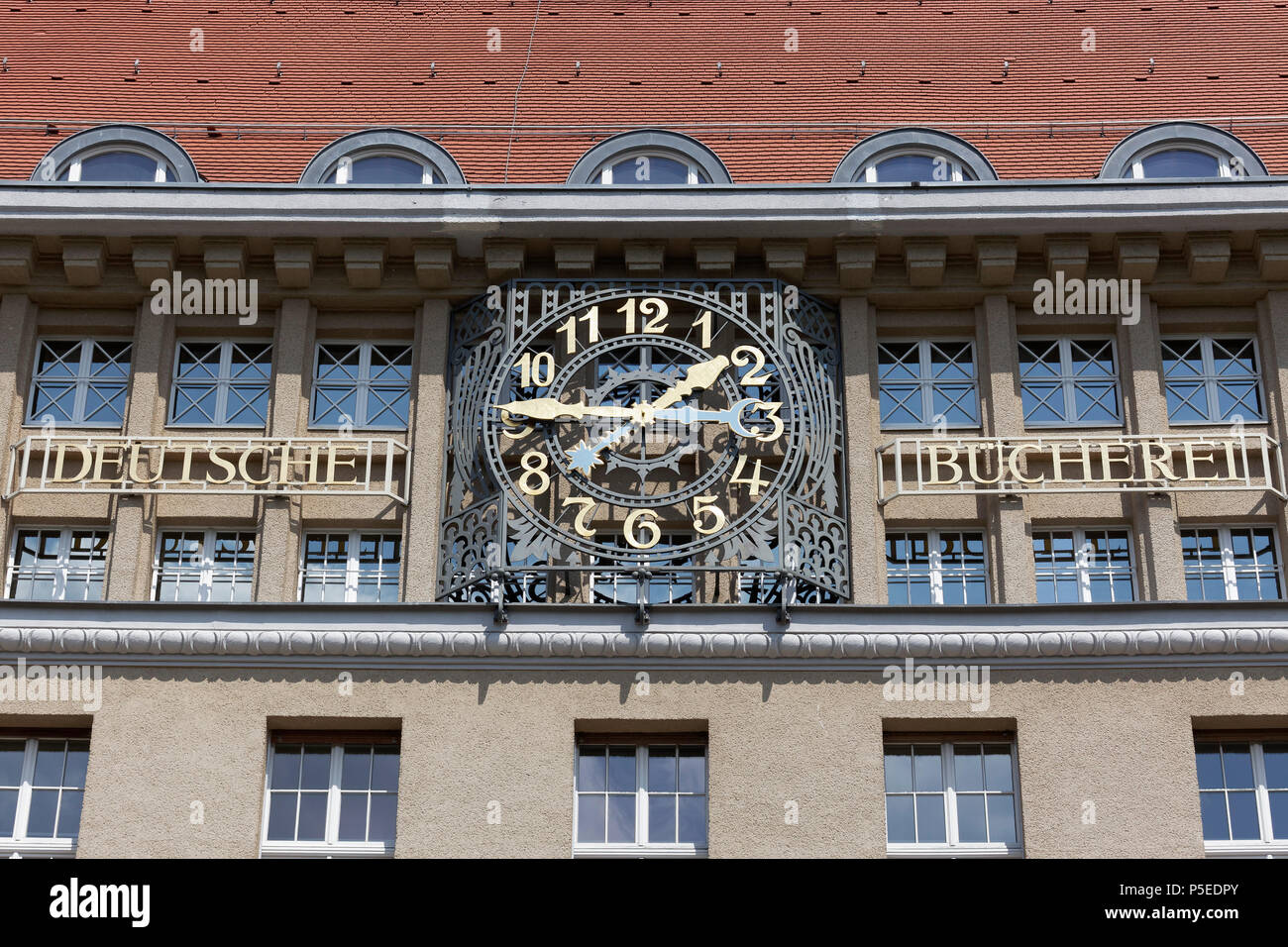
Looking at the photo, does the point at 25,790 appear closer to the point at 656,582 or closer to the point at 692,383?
the point at 656,582

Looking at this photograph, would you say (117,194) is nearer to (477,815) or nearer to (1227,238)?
(477,815)

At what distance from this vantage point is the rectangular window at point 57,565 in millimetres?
20281

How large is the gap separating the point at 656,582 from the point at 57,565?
5.85 m

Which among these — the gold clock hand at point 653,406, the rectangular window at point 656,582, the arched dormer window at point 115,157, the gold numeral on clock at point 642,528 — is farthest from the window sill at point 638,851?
the arched dormer window at point 115,157

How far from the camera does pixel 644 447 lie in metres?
20.3

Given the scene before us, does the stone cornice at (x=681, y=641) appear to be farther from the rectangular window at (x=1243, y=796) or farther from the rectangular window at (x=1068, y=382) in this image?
the rectangular window at (x=1068, y=382)

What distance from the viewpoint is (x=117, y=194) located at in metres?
20.9

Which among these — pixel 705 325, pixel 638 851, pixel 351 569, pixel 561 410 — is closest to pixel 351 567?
pixel 351 569

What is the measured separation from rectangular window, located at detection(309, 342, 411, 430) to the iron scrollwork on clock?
638 mm

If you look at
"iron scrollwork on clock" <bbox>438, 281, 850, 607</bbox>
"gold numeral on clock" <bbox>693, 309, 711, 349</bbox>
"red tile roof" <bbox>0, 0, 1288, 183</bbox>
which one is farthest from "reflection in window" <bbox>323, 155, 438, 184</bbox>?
"gold numeral on clock" <bbox>693, 309, 711, 349</bbox>

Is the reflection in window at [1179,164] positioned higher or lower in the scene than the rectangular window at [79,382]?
higher

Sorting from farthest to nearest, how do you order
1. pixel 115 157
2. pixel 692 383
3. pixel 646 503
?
pixel 115 157 → pixel 692 383 → pixel 646 503

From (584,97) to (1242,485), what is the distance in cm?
889
